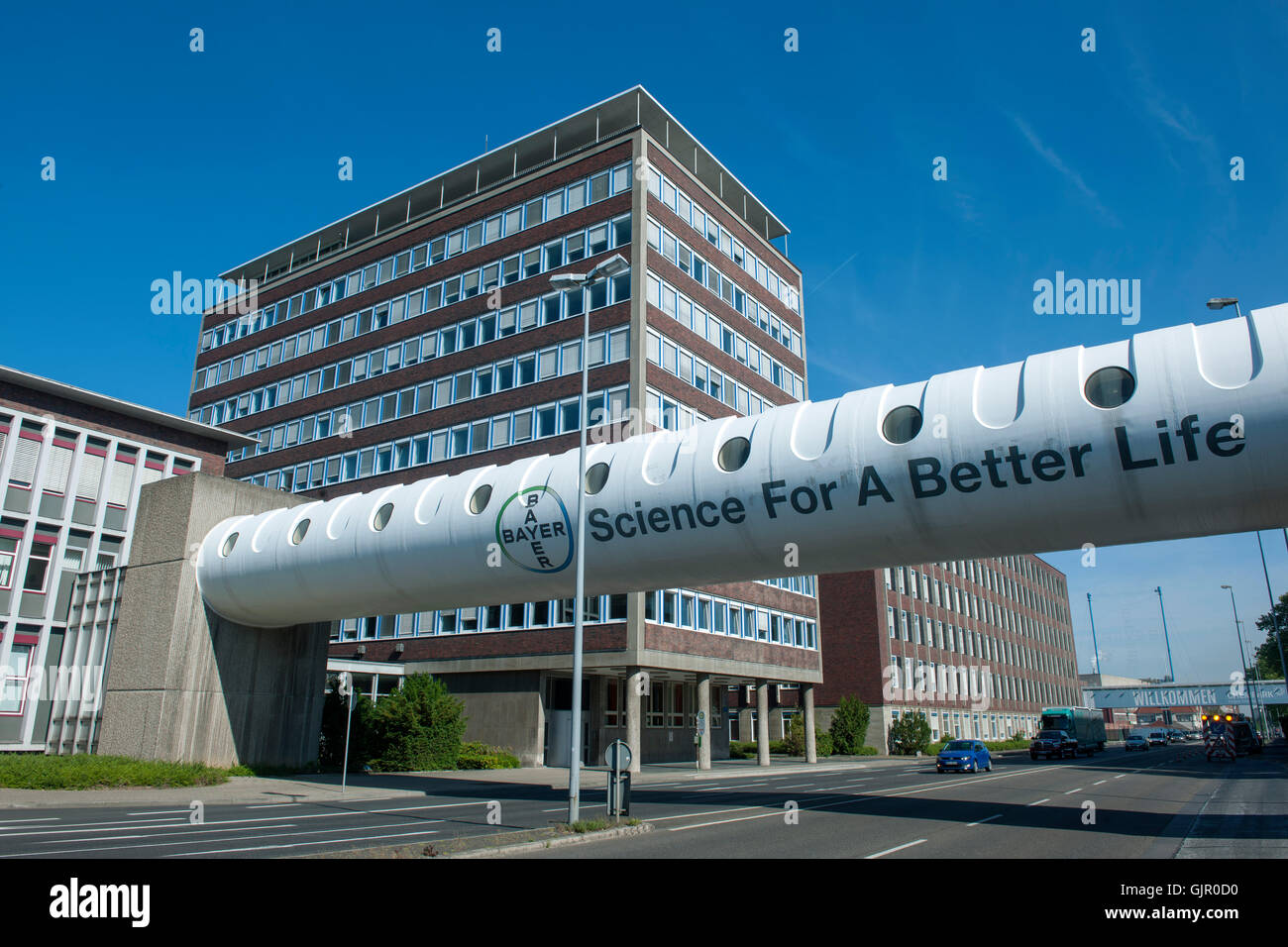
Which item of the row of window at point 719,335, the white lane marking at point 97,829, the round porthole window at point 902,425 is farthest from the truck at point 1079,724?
the white lane marking at point 97,829

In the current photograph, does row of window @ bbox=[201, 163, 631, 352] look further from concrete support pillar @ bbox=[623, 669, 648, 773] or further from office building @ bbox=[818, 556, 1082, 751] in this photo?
office building @ bbox=[818, 556, 1082, 751]

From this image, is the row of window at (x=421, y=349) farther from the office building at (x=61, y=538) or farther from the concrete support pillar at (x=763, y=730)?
the concrete support pillar at (x=763, y=730)

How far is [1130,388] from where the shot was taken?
12.5m

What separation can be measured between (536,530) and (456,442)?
2841cm

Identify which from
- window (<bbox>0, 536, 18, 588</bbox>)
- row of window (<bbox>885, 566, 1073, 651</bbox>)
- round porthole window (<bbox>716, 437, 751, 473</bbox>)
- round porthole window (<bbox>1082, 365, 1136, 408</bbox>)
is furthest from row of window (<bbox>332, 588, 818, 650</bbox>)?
round porthole window (<bbox>1082, 365, 1136, 408</bbox>)

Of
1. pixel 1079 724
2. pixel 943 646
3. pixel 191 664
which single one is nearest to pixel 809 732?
pixel 1079 724

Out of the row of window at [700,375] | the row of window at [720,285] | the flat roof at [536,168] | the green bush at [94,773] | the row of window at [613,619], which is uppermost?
the flat roof at [536,168]

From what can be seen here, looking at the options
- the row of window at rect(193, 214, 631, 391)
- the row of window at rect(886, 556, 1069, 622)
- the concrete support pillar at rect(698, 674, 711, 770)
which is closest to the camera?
the concrete support pillar at rect(698, 674, 711, 770)

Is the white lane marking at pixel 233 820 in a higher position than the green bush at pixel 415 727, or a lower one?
lower

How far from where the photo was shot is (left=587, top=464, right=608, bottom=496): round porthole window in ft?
58.3

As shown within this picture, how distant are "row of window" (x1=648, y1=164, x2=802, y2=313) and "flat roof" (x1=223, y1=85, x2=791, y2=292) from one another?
7.32ft

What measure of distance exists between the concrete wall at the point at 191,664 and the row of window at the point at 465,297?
20.8 meters

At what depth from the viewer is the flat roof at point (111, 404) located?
32.3 m
